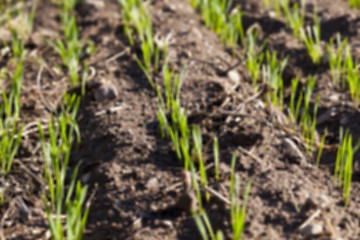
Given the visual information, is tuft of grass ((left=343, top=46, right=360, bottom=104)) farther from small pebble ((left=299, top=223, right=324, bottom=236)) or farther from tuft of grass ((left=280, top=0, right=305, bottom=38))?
small pebble ((left=299, top=223, right=324, bottom=236))

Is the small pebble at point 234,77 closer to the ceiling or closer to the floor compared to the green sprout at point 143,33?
closer to the floor

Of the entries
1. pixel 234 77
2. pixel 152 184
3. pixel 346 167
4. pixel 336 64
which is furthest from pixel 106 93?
pixel 346 167

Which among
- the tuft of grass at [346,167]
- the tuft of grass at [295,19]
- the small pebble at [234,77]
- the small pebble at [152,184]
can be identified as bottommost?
the tuft of grass at [346,167]

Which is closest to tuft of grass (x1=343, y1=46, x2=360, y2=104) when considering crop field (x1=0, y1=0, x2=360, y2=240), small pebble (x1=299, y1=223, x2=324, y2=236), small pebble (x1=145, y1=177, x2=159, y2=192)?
crop field (x1=0, y1=0, x2=360, y2=240)

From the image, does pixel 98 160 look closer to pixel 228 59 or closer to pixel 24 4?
pixel 228 59

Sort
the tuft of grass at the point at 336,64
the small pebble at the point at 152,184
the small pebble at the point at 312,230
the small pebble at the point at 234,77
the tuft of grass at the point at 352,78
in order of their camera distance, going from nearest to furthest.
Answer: the small pebble at the point at 312,230
the small pebble at the point at 152,184
the tuft of grass at the point at 352,78
the tuft of grass at the point at 336,64
the small pebble at the point at 234,77

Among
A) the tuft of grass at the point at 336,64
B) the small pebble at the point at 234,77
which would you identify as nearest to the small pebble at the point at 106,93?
the small pebble at the point at 234,77

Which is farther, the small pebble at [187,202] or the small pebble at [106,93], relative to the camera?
the small pebble at [106,93]

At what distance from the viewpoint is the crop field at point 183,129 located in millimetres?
1585

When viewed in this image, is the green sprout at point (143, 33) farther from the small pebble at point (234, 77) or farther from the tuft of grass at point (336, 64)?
the tuft of grass at point (336, 64)

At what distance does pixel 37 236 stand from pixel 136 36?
142 cm

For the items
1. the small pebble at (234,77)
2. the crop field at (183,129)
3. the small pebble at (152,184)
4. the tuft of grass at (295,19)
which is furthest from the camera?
the tuft of grass at (295,19)

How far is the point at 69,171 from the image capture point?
1944mm

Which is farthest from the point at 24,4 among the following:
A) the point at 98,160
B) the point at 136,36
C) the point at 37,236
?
the point at 37,236
